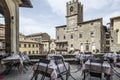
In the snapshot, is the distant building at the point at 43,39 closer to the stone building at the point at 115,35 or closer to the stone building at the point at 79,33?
the stone building at the point at 79,33

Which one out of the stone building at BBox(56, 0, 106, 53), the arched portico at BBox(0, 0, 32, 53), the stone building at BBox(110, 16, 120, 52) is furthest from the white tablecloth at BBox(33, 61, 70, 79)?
the stone building at BBox(56, 0, 106, 53)

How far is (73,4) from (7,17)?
101 feet

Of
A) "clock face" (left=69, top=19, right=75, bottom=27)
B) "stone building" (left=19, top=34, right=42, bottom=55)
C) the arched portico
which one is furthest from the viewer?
"stone building" (left=19, top=34, right=42, bottom=55)

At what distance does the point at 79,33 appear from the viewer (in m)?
37.4

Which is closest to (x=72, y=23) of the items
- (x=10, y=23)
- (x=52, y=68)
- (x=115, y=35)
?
(x=115, y=35)

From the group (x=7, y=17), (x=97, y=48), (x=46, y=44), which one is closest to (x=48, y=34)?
(x=46, y=44)

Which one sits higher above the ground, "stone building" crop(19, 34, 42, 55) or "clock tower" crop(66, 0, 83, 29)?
"clock tower" crop(66, 0, 83, 29)

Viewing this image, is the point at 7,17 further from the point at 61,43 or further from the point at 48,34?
the point at 48,34

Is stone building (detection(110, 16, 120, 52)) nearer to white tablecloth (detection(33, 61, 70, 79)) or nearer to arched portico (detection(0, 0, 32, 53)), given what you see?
arched portico (detection(0, 0, 32, 53))

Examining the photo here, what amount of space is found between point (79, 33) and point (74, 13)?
5.03m

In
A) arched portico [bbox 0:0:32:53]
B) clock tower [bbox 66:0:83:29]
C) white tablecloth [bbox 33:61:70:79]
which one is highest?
clock tower [bbox 66:0:83:29]

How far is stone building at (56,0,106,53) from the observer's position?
3356cm

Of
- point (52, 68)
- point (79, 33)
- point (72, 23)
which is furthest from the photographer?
point (72, 23)

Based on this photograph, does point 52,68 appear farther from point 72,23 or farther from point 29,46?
point 29,46
